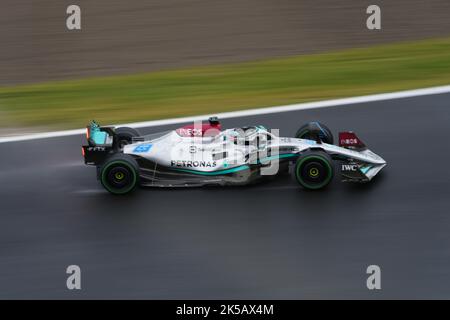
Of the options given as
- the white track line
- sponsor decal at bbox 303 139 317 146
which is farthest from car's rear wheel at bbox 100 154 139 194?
the white track line

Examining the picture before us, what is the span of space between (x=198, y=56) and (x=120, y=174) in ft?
23.2

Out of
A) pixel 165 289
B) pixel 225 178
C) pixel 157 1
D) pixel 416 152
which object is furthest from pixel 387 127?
pixel 157 1

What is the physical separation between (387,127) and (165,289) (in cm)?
503

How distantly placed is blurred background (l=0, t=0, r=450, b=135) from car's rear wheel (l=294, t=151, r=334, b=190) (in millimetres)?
3785

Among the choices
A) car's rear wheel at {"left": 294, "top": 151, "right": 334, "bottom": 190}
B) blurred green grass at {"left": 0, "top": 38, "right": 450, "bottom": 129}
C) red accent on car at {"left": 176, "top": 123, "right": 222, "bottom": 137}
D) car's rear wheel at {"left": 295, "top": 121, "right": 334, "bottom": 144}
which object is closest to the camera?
car's rear wheel at {"left": 294, "top": 151, "right": 334, "bottom": 190}

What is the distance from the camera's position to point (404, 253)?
8.07 metres

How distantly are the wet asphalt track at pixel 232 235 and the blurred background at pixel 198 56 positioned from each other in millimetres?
2955

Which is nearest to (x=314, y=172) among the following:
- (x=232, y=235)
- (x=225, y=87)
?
(x=232, y=235)

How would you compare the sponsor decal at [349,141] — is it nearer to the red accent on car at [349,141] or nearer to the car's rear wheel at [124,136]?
the red accent on car at [349,141]

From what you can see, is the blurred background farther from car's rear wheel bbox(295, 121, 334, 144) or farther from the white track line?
car's rear wheel bbox(295, 121, 334, 144)

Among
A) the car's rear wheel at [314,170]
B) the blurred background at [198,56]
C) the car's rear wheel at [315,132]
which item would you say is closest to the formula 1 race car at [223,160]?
the car's rear wheel at [314,170]

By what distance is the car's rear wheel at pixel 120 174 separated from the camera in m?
9.38

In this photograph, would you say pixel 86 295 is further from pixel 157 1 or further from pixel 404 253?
pixel 157 1

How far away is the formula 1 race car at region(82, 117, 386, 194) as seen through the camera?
939 centimetres
